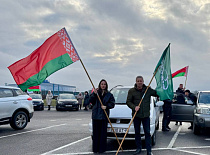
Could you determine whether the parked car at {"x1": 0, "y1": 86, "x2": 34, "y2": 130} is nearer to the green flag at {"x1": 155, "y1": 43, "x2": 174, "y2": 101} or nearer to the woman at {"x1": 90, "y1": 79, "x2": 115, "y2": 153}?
the woman at {"x1": 90, "y1": 79, "x2": 115, "y2": 153}

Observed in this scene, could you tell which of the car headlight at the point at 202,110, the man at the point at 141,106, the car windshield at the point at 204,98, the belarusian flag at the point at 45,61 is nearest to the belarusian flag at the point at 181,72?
the car windshield at the point at 204,98

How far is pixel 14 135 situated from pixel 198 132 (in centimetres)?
647

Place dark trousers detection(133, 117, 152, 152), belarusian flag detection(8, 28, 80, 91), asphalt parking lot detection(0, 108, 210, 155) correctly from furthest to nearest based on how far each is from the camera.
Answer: belarusian flag detection(8, 28, 80, 91), asphalt parking lot detection(0, 108, 210, 155), dark trousers detection(133, 117, 152, 152)

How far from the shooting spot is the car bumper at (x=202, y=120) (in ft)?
31.6

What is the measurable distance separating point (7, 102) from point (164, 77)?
6268 millimetres

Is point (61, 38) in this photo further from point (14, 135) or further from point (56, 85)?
point (56, 85)

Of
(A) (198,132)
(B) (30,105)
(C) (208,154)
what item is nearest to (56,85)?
(B) (30,105)

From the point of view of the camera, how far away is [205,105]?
1017cm

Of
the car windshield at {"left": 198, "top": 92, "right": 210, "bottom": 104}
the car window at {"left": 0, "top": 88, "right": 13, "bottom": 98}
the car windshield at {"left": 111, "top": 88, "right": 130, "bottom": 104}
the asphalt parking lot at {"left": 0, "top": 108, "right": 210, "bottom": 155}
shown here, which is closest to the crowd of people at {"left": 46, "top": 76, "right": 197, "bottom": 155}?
the asphalt parking lot at {"left": 0, "top": 108, "right": 210, "bottom": 155}

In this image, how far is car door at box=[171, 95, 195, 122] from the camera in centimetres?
1146

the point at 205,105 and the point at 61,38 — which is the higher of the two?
the point at 61,38

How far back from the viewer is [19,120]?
37.9 feet

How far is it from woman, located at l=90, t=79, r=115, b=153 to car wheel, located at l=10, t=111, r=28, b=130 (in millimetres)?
5271

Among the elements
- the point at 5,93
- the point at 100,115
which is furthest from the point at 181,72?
the point at 100,115
